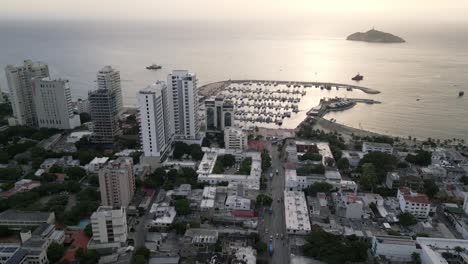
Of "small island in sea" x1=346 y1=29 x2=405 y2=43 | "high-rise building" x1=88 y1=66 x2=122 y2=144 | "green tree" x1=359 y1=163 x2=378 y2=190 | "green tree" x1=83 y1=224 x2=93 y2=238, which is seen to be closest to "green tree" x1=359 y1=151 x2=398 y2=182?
"green tree" x1=359 y1=163 x2=378 y2=190

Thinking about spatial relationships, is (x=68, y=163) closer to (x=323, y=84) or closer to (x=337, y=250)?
(x=337, y=250)

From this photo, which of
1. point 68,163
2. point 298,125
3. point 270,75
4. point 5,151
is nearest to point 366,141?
point 298,125

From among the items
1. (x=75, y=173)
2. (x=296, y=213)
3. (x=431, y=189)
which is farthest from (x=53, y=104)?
(x=431, y=189)

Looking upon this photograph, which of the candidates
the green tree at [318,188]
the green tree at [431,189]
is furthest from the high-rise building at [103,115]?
the green tree at [431,189]

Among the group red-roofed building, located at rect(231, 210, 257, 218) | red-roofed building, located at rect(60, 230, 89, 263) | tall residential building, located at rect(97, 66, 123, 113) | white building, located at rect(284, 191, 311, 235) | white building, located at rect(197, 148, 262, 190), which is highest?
tall residential building, located at rect(97, 66, 123, 113)

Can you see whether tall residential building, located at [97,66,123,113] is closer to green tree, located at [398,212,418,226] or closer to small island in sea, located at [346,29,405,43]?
green tree, located at [398,212,418,226]

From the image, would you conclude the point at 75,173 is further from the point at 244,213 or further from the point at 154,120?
the point at 244,213

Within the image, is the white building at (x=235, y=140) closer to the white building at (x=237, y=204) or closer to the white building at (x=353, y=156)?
the white building at (x=353, y=156)
